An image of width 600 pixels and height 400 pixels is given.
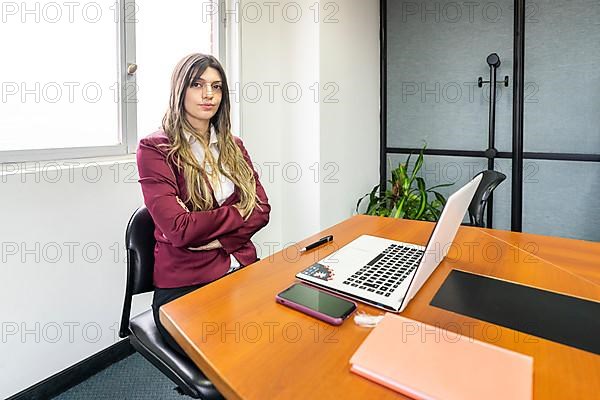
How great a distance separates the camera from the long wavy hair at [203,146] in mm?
1600

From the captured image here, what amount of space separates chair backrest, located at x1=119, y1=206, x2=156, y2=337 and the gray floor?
60cm

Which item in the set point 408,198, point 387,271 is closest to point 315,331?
point 387,271

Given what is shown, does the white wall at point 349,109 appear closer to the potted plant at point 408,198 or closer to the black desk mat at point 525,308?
the potted plant at point 408,198

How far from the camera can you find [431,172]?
3.51 meters

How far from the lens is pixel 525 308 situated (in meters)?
0.95

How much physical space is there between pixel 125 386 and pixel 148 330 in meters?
0.84

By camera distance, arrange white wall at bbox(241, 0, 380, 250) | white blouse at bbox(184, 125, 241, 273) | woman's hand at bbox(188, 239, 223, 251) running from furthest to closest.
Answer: white wall at bbox(241, 0, 380, 250), white blouse at bbox(184, 125, 241, 273), woman's hand at bbox(188, 239, 223, 251)

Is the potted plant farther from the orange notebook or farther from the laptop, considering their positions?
the orange notebook

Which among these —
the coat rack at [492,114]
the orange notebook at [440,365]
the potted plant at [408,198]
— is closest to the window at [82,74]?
the orange notebook at [440,365]

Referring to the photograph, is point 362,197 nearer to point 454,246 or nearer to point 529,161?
point 529,161

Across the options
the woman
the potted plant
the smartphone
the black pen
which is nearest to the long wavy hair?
the woman

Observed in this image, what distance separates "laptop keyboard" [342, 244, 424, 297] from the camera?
1028 millimetres

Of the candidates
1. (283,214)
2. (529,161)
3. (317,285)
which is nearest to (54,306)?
(317,285)

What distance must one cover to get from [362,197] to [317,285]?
8.07 ft
